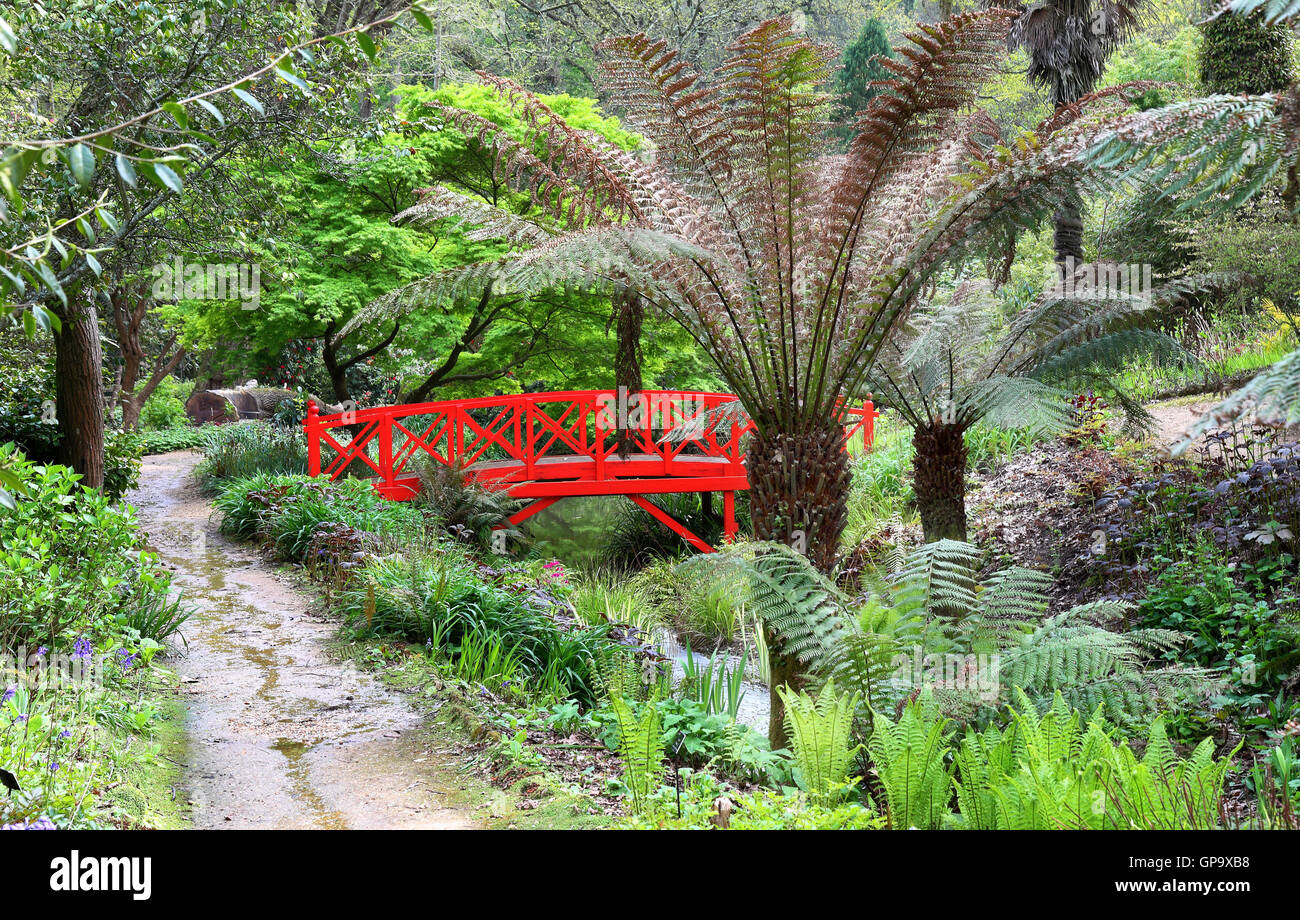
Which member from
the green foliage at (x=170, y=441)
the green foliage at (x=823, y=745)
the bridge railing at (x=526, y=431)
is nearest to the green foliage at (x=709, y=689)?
the green foliage at (x=823, y=745)

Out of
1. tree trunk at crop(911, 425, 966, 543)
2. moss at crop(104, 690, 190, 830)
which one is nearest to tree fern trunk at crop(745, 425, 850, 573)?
tree trunk at crop(911, 425, 966, 543)

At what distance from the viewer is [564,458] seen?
11547mm

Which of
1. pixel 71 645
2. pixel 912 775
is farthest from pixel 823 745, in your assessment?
pixel 71 645

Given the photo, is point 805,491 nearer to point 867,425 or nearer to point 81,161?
point 81,161

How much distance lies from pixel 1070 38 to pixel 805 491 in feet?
34.0

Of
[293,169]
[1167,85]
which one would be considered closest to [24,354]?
[293,169]

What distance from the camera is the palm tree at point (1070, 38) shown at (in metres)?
11.9

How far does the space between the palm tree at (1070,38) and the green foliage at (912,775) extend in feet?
33.8

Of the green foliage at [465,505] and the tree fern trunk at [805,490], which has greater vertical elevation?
the tree fern trunk at [805,490]

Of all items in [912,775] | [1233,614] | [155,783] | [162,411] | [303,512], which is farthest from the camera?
[162,411]

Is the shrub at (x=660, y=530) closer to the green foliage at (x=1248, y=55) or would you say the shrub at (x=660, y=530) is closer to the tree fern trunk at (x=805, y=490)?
the tree fern trunk at (x=805, y=490)

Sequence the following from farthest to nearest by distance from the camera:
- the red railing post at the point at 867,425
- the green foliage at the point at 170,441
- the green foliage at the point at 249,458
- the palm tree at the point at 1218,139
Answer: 1. the green foliage at the point at 170,441
2. the red railing post at the point at 867,425
3. the green foliage at the point at 249,458
4. the palm tree at the point at 1218,139
